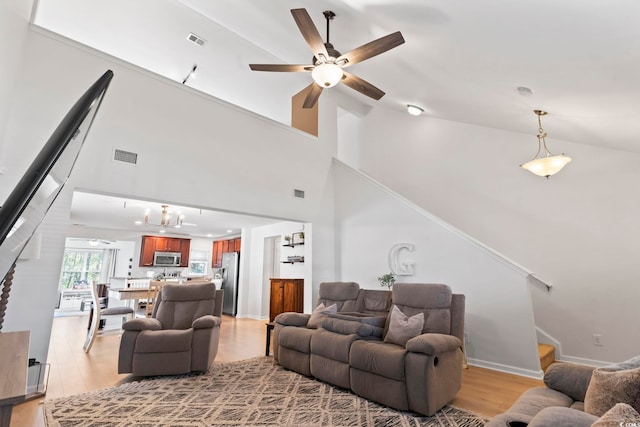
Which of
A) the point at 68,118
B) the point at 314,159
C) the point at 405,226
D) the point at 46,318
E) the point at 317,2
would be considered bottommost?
the point at 46,318

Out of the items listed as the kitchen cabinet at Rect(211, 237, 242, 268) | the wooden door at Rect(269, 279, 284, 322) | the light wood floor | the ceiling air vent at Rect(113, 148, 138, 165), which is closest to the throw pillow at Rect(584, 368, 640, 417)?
the light wood floor

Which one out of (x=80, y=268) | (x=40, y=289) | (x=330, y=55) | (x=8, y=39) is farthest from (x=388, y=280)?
(x=80, y=268)

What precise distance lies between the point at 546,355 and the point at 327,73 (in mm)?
4238

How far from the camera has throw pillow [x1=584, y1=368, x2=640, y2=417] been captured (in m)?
1.32

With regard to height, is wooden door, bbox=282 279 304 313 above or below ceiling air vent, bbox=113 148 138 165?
below

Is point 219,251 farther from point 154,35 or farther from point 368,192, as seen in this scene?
point 154,35

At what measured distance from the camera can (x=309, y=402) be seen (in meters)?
2.93

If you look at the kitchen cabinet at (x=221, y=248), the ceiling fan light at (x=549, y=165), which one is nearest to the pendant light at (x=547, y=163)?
the ceiling fan light at (x=549, y=165)

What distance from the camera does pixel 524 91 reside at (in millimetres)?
3314

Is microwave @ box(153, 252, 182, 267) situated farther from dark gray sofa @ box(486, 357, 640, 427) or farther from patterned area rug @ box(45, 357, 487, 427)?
dark gray sofa @ box(486, 357, 640, 427)

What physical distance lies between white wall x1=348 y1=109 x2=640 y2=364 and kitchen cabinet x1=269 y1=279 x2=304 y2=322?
2.93m

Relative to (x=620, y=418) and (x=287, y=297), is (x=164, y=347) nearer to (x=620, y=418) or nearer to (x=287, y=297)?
(x=287, y=297)

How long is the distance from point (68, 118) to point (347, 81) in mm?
3428

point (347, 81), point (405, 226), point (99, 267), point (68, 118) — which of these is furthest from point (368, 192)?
point (99, 267)
